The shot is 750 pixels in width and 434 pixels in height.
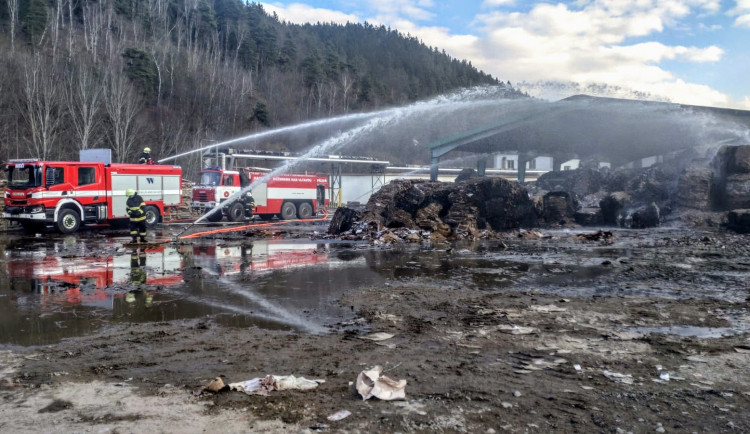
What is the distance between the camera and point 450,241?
16.5m

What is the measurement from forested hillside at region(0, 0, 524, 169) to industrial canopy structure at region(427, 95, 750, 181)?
82.7ft

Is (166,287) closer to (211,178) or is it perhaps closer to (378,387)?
(378,387)

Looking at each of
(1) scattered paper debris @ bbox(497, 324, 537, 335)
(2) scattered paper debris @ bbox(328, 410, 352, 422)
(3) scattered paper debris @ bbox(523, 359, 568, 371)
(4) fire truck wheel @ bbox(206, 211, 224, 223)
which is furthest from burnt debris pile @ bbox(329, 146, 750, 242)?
(2) scattered paper debris @ bbox(328, 410, 352, 422)

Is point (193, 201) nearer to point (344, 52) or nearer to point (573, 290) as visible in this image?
point (573, 290)

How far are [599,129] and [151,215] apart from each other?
24.2 meters

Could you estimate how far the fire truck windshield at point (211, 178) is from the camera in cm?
2431

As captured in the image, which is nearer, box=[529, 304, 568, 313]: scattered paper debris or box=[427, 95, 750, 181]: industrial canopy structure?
box=[529, 304, 568, 313]: scattered paper debris

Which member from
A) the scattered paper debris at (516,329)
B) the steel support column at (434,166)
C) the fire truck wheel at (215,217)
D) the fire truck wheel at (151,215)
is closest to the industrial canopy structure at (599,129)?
the steel support column at (434,166)

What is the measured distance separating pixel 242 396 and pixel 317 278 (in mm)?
5698

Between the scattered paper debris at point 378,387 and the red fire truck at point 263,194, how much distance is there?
20710mm

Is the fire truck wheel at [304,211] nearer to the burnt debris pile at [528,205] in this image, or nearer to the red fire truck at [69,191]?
the red fire truck at [69,191]

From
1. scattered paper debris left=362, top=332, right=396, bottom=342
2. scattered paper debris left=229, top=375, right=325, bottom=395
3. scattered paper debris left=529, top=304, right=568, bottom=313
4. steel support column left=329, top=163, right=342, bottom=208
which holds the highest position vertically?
steel support column left=329, top=163, right=342, bottom=208

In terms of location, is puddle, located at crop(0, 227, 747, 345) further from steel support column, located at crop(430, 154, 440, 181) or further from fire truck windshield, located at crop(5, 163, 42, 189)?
steel support column, located at crop(430, 154, 440, 181)

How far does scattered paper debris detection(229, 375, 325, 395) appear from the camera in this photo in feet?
13.4
